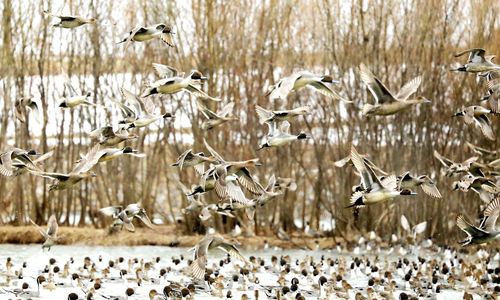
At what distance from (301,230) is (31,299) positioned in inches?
Result: 415

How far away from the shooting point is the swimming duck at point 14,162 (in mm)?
9867

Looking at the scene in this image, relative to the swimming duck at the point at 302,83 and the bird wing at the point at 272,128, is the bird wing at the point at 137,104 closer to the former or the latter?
the bird wing at the point at 272,128

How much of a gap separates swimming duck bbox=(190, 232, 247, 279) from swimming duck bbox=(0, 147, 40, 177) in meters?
2.12

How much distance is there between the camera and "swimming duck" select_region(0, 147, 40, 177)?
32.4 feet

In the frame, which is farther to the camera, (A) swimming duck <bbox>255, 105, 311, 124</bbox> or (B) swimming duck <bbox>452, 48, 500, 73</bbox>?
(B) swimming duck <bbox>452, 48, 500, 73</bbox>

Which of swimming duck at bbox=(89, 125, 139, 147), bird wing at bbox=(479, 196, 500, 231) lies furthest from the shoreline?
bird wing at bbox=(479, 196, 500, 231)

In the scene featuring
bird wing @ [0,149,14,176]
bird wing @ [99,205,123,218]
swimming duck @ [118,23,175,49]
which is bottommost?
bird wing @ [99,205,123,218]

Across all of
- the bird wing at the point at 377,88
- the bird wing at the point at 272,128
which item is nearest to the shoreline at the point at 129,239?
the bird wing at the point at 272,128

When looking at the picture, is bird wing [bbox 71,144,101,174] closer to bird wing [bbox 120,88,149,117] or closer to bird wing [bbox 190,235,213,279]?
bird wing [bbox 120,88,149,117]

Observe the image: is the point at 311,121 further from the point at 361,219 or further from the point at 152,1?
the point at 152,1

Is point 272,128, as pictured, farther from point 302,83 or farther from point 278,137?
point 302,83

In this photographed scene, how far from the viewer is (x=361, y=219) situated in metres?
19.9

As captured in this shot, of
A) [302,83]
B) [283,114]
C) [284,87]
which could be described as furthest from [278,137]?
[284,87]

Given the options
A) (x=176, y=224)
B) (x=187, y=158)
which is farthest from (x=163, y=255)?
(x=187, y=158)
